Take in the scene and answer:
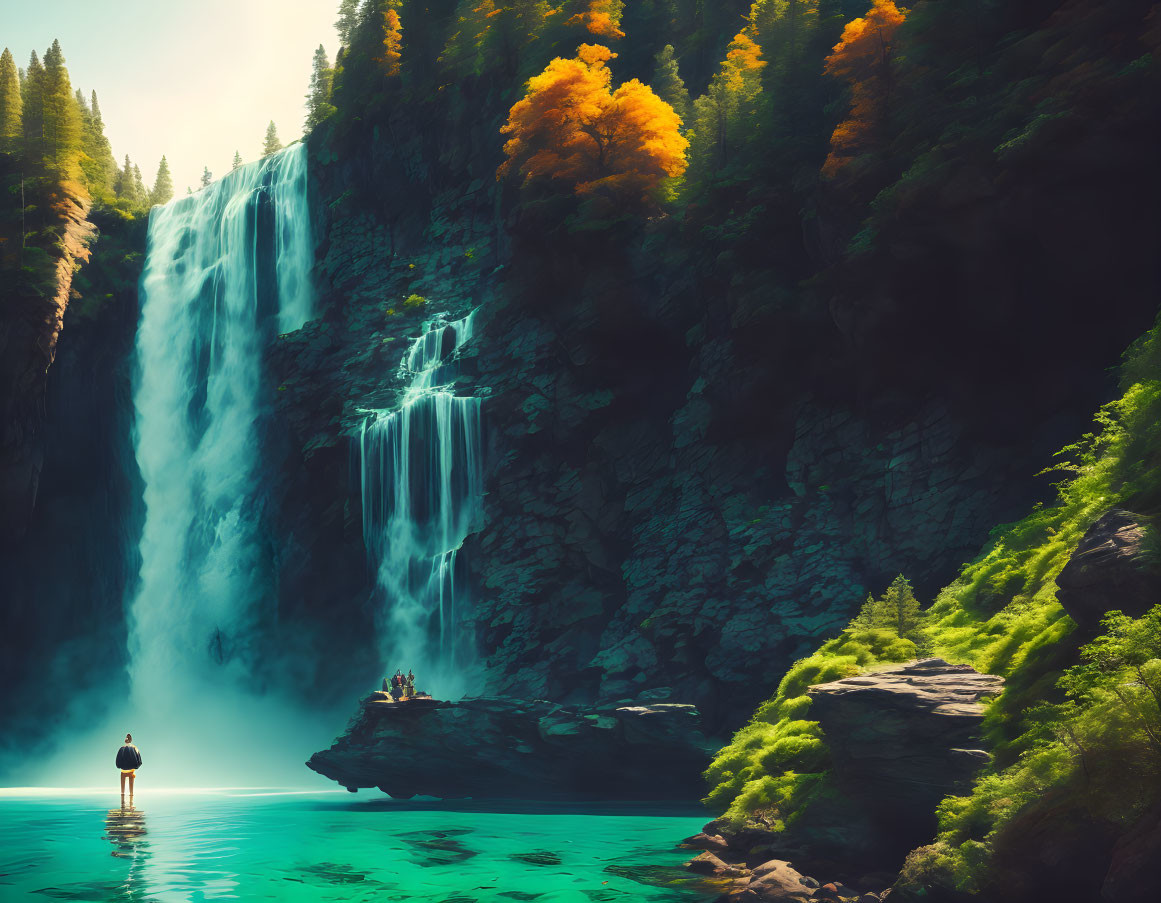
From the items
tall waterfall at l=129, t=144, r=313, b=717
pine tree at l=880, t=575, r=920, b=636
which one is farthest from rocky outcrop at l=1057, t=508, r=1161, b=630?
tall waterfall at l=129, t=144, r=313, b=717

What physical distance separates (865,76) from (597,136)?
11.3 m

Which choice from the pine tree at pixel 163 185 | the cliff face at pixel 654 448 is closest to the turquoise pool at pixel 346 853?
the cliff face at pixel 654 448

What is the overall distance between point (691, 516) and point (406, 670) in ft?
42.4

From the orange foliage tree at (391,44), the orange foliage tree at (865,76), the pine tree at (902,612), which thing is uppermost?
the orange foliage tree at (391,44)

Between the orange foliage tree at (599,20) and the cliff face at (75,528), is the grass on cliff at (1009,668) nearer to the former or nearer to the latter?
the orange foliage tree at (599,20)

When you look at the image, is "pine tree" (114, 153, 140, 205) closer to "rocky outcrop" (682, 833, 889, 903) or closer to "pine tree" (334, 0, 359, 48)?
"pine tree" (334, 0, 359, 48)

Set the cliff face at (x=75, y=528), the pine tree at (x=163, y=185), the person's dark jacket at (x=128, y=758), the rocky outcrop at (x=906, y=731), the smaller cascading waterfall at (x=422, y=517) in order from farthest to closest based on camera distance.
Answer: the pine tree at (x=163, y=185) → the cliff face at (x=75, y=528) → the smaller cascading waterfall at (x=422, y=517) → the person's dark jacket at (x=128, y=758) → the rocky outcrop at (x=906, y=731)

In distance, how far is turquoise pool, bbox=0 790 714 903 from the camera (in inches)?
580

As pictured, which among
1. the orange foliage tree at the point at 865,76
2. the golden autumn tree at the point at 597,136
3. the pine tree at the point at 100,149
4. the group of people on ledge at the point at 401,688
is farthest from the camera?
the pine tree at the point at 100,149

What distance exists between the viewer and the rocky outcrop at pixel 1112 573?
1049 cm

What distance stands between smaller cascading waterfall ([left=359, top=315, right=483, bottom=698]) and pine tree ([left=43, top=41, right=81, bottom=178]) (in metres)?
26.3

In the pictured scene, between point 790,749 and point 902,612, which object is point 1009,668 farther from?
point 902,612

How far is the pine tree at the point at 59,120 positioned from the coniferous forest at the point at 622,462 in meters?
0.28

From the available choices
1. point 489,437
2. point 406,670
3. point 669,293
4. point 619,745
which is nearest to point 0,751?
point 406,670
